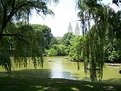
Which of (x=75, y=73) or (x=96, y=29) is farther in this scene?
(x=75, y=73)

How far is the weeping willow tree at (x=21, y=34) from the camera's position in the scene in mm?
15617

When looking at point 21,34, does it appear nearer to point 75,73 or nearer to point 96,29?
point 96,29

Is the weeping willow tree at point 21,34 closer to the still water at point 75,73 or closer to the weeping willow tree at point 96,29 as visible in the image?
the weeping willow tree at point 96,29

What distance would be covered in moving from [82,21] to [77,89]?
16.2 ft

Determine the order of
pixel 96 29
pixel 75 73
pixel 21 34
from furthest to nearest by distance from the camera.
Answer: pixel 75 73 < pixel 21 34 < pixel 96 29

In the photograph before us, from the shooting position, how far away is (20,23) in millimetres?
16625

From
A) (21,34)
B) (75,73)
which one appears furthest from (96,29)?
(75,73)

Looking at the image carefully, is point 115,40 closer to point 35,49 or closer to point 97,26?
point 97,26

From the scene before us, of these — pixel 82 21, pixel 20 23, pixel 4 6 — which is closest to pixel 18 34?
pixel 20 23

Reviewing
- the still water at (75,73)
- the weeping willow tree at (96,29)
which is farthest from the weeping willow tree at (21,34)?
the still water at (75,73)

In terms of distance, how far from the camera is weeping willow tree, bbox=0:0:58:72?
15.6 metres

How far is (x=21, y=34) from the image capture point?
16.2m

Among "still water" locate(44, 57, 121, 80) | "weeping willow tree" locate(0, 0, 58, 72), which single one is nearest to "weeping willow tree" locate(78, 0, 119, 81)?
"weeping willow tree" locate(0, 0, 58, 72)

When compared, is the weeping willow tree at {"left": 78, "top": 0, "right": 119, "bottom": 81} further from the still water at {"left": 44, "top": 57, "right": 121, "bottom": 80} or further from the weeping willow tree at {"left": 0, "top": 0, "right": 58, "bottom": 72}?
the still water at {"left": 44, "top": 57, "right": 121, "bottom": 80}
